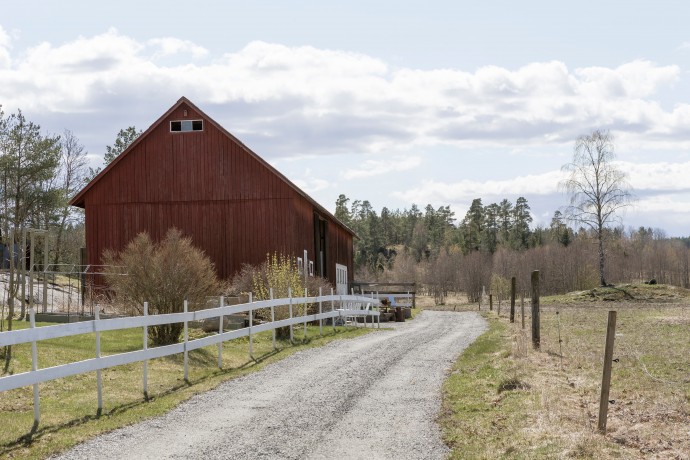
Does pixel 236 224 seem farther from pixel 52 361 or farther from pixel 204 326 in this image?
pixel 52 361

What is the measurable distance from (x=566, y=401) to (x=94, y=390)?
740cm

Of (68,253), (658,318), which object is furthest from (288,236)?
(68,253)

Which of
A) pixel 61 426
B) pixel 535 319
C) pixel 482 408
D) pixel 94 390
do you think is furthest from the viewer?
pixel 535 319

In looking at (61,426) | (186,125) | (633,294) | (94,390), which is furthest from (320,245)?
(61,426)

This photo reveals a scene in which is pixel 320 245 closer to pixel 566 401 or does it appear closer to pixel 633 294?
pixel 633 294

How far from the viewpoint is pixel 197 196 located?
3459cm

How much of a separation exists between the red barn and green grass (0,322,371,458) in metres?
12.7

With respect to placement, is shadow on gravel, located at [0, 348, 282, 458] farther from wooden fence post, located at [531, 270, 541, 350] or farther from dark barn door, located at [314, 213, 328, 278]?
dark barn door, located at [314, 213, 328, 278]

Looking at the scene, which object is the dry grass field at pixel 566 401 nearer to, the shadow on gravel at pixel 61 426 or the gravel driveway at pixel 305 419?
the gravel driveway at pixel 305 419

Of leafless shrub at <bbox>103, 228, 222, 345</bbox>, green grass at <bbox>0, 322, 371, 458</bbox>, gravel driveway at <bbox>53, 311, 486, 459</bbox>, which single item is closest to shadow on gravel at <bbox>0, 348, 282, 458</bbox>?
green grass at <bbox>0, 322, 371, 458</bbox>

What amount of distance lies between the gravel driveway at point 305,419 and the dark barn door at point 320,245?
22254mm

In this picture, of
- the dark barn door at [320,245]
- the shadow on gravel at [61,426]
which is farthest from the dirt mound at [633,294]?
the shadow on gravel at [61,426]

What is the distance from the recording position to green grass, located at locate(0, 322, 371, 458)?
33.5 feet

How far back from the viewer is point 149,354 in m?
13.5
